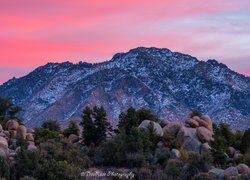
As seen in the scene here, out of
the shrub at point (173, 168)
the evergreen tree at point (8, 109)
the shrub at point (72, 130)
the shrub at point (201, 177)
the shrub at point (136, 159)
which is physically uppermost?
the evergreen tree at point (8, 109)

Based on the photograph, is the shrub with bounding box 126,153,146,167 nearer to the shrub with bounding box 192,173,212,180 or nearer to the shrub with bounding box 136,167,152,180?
the shrub with bounding box 136,167,152,180

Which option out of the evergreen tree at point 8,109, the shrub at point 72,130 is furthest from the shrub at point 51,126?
the evergreen tree at point 8,109

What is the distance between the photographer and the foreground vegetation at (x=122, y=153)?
46.0 metres

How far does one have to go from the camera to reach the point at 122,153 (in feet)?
177

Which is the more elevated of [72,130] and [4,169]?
[72,130]

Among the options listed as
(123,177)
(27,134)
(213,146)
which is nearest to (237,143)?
(213,146)

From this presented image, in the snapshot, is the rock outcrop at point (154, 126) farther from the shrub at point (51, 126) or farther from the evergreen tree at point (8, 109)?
the evergreen tree at point (8, 109)

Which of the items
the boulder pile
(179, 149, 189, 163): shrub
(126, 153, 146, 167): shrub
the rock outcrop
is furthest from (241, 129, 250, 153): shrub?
the boulder pile

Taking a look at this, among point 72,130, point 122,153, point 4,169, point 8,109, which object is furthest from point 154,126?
point 4,169

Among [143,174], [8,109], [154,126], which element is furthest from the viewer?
[8,109]

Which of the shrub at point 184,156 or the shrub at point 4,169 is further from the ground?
the shrub at point 184,156

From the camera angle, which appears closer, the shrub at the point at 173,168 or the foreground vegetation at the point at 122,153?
the foreground vegetation at the point at 122,153

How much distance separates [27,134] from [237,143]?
63.3 feet

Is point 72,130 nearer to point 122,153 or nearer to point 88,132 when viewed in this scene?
point 88,132
